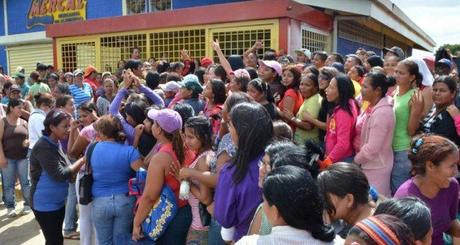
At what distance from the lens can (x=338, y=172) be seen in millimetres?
2084

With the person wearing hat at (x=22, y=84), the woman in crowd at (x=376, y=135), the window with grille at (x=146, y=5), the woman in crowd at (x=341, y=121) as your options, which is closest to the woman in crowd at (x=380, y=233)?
the woman in crowd at (x=376, y=135)

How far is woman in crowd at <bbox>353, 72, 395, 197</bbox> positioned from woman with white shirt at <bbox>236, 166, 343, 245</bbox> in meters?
1.86

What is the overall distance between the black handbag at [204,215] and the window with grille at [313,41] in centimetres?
633

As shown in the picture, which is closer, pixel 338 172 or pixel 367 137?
pixel 338 172

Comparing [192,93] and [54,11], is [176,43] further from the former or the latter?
[54,11]

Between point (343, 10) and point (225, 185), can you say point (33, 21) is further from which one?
point (225, 185)

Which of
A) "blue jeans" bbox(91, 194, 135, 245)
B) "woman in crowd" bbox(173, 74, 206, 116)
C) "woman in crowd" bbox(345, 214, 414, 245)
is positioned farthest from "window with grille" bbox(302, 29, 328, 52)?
"woman in crowd" bbox(345, 214, 414, 245)

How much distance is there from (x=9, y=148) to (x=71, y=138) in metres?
1.81

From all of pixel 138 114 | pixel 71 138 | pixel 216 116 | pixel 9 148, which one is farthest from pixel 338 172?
pixel 9 148

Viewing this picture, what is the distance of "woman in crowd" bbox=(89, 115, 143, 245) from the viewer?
3.44 m

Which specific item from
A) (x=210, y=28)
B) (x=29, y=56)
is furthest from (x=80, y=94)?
(x=29, y=56)

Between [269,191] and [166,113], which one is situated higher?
[166,113]

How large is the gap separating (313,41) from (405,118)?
19.4 feet

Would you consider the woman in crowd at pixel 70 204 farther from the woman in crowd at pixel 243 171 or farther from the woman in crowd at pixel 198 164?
the woman in crowd at pixel 243 171
